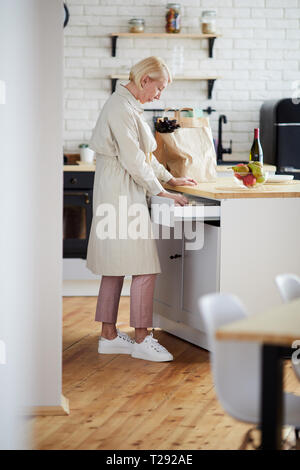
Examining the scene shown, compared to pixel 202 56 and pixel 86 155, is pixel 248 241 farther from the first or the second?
pixel 202 56

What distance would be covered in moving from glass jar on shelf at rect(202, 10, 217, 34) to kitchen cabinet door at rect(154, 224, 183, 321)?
7.69 feet

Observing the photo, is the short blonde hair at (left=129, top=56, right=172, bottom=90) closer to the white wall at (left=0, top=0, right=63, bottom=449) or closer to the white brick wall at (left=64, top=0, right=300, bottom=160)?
the white wall at (left=0, top=0, right=63, bottom=449)

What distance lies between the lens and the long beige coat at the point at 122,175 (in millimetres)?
3857

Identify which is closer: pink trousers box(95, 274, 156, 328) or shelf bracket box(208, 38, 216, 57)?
pink trousers box(95, 274, 156, 328)

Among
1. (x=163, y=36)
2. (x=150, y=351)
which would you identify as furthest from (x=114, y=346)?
(x=163, y=36)

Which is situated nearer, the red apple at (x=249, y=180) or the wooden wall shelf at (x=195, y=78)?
the red apple at (x=249, y=180)

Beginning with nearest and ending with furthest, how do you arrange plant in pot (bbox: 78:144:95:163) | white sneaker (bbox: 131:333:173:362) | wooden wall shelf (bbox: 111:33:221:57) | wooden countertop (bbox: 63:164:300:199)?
1. wooden countertop (bbox: 63:164:300:199)
2. white sneaker (bbox: 131:333:173:362)
3. plant in pot (bbox: 78:144:95:163)
4. wooden wall shelf (bbox: 111:33:221:57)

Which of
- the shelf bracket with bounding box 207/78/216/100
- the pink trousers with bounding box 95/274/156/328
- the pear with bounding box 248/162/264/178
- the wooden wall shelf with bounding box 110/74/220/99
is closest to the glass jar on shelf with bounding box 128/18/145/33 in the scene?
the wooden wall shelf with bounding box 110/74/220/99

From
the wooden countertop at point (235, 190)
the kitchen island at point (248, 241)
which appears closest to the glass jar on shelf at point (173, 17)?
the wooden countertop at point (235, 190)

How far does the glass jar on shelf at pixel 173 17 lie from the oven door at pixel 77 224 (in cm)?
154

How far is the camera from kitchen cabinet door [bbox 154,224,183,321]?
430cm

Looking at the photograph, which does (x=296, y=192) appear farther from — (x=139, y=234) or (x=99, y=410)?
(x=99, y=410)

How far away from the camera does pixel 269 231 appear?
152 inches

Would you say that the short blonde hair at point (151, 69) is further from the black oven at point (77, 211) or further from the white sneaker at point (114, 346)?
the black oven at point (77, 211)
